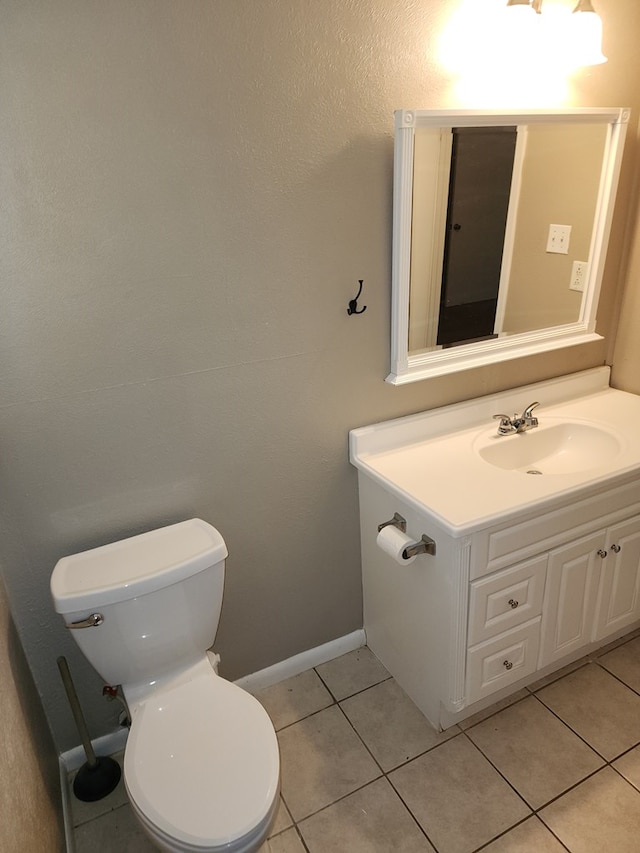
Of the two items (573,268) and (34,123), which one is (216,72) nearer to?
(34,123)

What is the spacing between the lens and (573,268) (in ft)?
6.33

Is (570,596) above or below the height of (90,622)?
below

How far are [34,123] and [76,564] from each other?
0.97 meters

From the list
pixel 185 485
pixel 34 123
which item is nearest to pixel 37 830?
pixel 185 485

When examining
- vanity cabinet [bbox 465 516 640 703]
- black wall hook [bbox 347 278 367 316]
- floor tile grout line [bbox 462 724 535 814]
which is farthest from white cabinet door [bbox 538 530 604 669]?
black wall hook [bbox 347 278 367 316]

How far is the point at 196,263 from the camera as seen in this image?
1.34m

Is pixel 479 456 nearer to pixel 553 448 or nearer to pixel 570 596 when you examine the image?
pixel 553 448

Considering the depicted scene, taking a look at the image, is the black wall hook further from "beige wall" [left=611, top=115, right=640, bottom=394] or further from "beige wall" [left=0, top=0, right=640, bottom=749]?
"beige wall" [left=611, top=115, right=640, bottom=394]

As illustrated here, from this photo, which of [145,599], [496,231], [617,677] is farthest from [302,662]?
[496,231]

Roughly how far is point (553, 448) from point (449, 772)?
1030 mm

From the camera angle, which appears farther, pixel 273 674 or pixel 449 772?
pixel 273 674

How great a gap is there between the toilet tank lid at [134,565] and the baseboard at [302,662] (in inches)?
26.0

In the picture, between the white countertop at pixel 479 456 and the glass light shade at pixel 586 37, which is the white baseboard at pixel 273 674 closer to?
the white countertop at pixel 479 456

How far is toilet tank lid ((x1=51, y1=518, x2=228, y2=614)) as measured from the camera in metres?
1.28
